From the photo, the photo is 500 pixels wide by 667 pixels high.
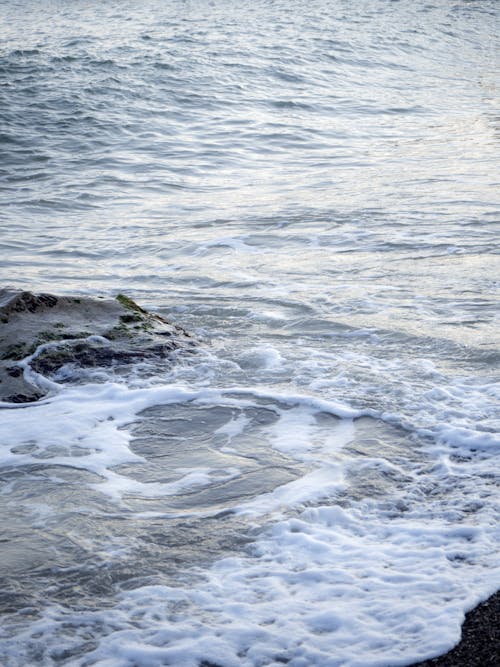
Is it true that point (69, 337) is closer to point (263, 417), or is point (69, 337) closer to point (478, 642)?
point (263, 417)

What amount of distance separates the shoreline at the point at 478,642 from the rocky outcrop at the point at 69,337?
2773 mm

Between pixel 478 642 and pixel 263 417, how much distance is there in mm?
1978

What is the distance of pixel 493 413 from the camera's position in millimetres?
4117

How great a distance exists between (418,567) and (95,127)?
1339 centimetres

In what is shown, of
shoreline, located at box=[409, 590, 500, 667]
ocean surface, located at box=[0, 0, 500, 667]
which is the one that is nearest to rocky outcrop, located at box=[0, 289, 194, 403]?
ocean surface, located at box=[0, 0, 500, 667]

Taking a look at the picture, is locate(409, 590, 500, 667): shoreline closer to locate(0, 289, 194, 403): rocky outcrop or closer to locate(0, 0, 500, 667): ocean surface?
locate(0, 0, 500, 667): ocean surface

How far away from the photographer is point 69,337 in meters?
4.94

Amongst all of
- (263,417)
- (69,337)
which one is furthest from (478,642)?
(69,337)

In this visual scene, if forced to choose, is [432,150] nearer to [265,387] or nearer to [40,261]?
[40,261]

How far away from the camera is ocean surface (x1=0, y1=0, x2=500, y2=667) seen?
2754 millimetres

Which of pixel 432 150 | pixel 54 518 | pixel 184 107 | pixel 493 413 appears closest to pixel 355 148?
pixel 432 150

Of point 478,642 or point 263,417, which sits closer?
point 478,642

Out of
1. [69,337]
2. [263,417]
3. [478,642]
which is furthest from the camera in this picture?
[69,337]

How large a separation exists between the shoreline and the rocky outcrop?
2.77m
